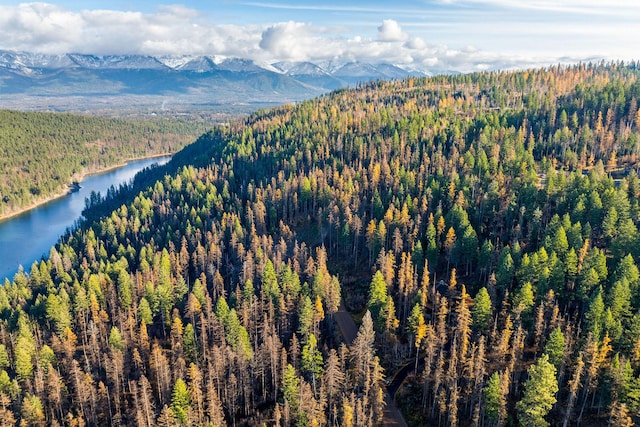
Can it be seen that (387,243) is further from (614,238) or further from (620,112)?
(620,112)

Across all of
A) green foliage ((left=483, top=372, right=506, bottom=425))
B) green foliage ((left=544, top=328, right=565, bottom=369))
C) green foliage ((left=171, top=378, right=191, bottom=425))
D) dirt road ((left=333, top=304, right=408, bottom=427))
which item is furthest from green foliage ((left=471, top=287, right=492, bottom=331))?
green foliage ((left=171, top=378, right=191, bottom=425))

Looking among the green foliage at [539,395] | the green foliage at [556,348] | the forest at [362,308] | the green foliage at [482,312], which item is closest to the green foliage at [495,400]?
the forest at [362,308]

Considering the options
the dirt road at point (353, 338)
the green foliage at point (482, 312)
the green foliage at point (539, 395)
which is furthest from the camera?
the green foliage at point (482, 312)

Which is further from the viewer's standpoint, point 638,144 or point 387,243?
point 638,144

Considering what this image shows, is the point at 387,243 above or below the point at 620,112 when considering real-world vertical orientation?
below

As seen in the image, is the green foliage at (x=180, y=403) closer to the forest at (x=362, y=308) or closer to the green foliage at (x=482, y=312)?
the forest at (x=362, y=308)

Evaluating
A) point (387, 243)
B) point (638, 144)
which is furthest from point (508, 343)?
point (638, 144)

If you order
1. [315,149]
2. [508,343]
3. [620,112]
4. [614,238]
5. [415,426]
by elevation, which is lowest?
[415,426]
